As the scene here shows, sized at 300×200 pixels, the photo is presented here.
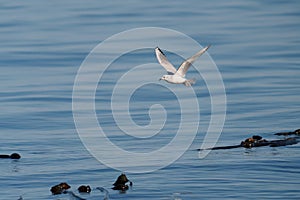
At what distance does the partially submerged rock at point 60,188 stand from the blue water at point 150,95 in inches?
4.5

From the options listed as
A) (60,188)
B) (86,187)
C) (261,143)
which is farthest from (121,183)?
(261,143)

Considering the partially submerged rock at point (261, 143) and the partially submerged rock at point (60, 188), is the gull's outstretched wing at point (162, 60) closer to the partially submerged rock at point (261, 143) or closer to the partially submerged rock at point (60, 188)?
the partially submerged rock at point (261, 143)

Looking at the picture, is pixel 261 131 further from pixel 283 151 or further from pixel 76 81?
pixel 76 81

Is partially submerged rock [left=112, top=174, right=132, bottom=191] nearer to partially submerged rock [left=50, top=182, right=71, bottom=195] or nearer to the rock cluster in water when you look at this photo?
the rock cluster in water

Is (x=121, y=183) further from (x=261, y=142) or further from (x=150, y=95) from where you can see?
(x=150, y=95)

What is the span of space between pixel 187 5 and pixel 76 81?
13.4 metres

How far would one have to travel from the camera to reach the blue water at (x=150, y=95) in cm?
1314

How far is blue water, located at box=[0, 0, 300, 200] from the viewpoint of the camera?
13141mm

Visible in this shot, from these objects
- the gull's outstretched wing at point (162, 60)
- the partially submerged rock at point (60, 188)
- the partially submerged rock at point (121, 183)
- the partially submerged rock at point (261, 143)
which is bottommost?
the partially submerged rock at point (60, 188)

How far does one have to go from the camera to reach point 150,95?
64.2 ft

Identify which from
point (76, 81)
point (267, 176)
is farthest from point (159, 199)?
point (76, 81)

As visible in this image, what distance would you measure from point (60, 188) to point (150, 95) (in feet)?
23.4

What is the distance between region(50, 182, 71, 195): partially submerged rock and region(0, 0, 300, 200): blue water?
4.5 inches

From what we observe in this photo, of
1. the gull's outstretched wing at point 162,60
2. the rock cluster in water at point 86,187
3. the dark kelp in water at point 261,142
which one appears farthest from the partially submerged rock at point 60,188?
the dark kelp in water at point 261,142
